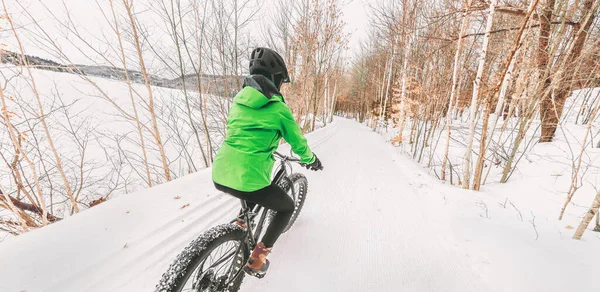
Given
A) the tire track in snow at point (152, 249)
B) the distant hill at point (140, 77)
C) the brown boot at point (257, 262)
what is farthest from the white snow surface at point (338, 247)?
the distant hill at point (140, 77)

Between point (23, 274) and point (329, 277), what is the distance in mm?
2383

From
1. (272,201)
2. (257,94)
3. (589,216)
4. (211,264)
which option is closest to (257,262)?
(211,264)

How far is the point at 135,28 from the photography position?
4.84 m

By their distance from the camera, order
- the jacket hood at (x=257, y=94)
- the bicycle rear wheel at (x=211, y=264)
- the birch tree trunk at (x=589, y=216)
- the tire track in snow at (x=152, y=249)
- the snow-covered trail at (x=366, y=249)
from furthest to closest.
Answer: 1. the birch tree trunk at (x=589, y=216)
2. the snow-covered trail at (x=366, y=249)
3. the tire track in snow at (x=152, y=249)
4. the jacket hood at (x=257, y=94)
5. the bicycle rear wheel at (x=211, y=264)

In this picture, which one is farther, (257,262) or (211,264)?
(257,262)

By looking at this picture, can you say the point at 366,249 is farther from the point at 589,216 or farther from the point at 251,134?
the point at 589,216

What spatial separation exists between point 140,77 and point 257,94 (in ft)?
19.1

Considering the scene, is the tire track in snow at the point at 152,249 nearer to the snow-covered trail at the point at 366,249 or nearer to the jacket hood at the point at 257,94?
the snow-covered trail at the point at 366,249

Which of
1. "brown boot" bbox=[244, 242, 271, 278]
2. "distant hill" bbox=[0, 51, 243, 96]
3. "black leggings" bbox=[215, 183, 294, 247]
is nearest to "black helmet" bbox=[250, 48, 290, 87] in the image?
"black leggings" bbox=[215, 183, 294, 247]

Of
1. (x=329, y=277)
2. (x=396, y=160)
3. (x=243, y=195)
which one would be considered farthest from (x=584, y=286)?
(x=396, y=160)

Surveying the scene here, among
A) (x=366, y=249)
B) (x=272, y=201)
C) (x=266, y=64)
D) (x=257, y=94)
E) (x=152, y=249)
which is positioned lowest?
(x=366, y=249)

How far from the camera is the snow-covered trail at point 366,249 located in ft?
6.32

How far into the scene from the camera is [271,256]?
2.18 m

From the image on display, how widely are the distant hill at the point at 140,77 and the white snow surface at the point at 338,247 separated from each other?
3301mm
